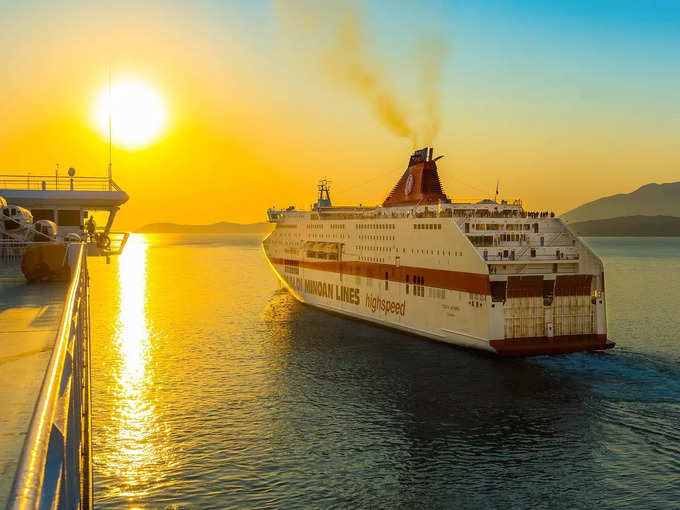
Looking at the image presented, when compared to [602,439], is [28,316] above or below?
above

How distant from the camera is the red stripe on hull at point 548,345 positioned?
29312 mm

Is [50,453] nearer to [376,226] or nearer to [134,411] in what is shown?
[134,411]

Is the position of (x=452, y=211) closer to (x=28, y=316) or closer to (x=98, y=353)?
(x=98, y=353)

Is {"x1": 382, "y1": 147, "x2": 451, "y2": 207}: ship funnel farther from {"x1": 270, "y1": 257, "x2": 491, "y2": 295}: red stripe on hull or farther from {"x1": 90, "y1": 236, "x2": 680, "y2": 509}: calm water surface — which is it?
{"x1": 90, "y1": 236, "x2": 680, "y2": 509}: calm water surface

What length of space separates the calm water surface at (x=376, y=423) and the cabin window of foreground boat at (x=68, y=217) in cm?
742

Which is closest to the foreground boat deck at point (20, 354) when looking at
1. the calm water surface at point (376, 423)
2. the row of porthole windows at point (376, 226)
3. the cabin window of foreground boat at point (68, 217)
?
the calm water surface at point (376, 423)

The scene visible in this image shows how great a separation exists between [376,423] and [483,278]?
11402mm

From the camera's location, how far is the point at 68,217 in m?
27.9

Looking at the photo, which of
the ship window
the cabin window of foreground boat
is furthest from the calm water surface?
the ship window

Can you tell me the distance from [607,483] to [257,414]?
11.9 meters

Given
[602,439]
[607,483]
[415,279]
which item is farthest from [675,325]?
[607,483]

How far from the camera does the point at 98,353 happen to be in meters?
33.2

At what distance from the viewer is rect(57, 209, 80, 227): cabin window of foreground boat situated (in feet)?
91.2

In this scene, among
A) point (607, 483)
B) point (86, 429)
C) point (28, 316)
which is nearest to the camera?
point (86, 429)
